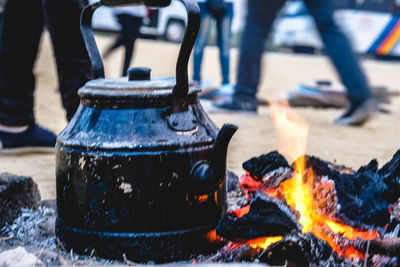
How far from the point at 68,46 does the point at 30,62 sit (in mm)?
836

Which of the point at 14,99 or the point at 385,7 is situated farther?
the point at 385,7

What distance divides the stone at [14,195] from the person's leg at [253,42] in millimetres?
3565

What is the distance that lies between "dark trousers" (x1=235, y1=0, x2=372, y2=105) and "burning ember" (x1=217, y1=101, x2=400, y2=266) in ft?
9.17

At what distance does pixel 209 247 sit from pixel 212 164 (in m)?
0.36

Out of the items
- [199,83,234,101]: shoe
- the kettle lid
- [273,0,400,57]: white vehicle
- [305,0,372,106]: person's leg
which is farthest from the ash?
[273,0,400,57]: white vehicle

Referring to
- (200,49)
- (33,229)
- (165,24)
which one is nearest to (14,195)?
(33,229)

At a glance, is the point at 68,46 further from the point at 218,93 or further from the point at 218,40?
the point at 218,40

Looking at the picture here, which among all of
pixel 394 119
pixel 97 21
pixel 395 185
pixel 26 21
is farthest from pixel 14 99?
pixel 97 21

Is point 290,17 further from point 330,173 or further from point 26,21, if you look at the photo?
point 330,173

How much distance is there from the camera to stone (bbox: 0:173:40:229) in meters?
2.29

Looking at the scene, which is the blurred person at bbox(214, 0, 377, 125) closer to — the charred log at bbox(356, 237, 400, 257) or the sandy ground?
the sandy ground

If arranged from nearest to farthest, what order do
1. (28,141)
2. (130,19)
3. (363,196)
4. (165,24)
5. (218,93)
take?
(363,196), (28,141), (130,19), (218,93), (165,24)

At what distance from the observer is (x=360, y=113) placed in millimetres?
5363

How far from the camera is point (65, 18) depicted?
3.14 meters
